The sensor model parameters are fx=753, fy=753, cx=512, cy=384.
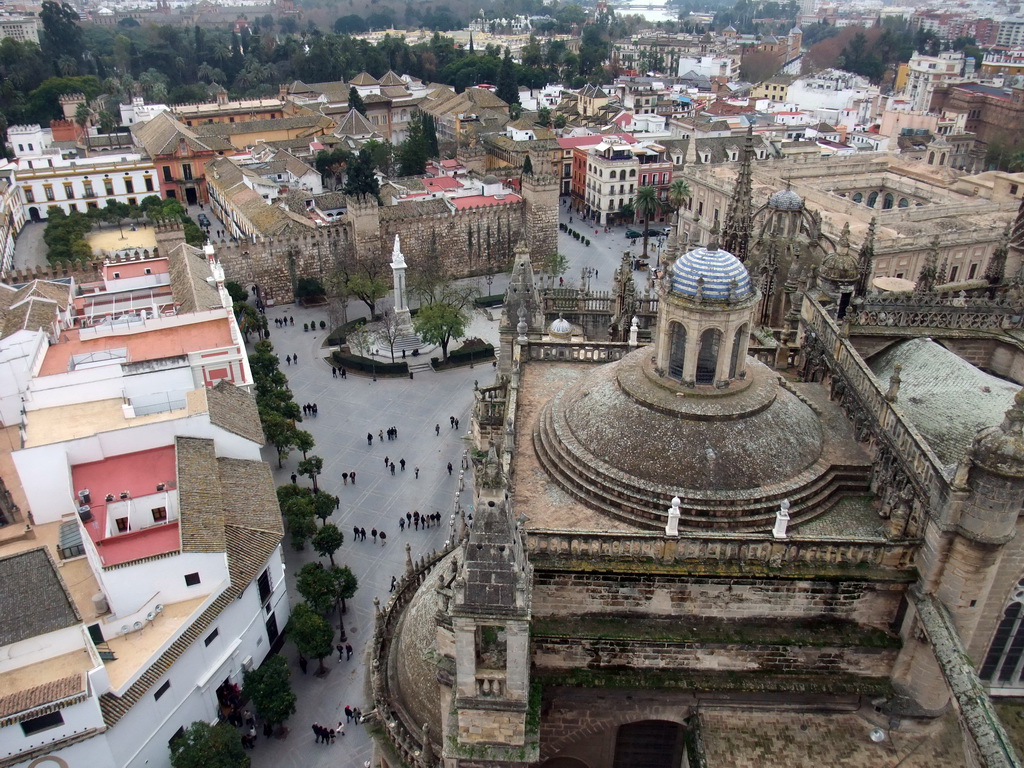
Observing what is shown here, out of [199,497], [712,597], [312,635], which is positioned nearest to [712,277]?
[712,597]

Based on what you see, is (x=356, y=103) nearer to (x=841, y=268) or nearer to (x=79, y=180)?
(x=79, y=180)

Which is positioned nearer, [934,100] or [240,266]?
[240,266]

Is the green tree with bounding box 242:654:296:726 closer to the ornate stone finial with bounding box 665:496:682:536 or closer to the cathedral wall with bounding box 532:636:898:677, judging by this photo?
the cathedral wall with bounding box 532:636:898:677

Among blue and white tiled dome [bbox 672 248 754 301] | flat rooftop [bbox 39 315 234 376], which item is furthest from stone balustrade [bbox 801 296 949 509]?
flat rooftop [bbox 39 315 234 376]

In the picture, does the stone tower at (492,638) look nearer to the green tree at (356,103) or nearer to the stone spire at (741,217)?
the stone spire at (741,217)

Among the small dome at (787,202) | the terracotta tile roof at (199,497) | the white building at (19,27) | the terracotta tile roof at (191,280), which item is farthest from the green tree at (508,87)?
the white building at (19,27)

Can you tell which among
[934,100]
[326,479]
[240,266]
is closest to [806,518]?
[326,479]

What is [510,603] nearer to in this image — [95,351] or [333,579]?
[333,579]
